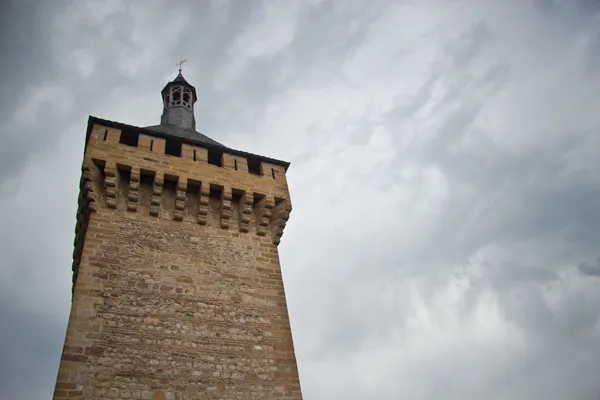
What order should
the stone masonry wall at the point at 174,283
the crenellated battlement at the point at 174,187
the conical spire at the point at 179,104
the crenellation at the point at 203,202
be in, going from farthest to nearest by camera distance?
the conical spire at the point at 179,104, the crenellation at the point at 203,202, the crenellated battlement at the point at 174,187, the stone masonry wall at the point at 174,283

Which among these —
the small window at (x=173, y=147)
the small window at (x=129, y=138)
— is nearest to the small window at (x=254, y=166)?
the small window at (x=173, y=147)

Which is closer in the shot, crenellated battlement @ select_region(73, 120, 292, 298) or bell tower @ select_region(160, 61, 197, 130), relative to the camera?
crenellated battlement @ select_region(73, 120, 292, 298)

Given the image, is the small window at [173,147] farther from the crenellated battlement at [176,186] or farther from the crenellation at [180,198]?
the crenellation at [180,198]

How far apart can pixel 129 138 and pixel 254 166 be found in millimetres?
3373

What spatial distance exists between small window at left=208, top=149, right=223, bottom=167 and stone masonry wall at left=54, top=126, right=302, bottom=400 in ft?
1.69

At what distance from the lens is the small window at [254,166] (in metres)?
11.7

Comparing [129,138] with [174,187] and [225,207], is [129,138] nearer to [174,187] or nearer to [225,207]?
[174,187]

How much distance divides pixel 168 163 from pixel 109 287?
3422 mm

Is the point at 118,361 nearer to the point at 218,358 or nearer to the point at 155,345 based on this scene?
the point at 155,345

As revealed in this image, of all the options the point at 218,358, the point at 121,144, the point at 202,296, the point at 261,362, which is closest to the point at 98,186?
the point at 121,144

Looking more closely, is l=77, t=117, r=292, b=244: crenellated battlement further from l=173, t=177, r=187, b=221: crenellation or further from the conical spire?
the conical spire

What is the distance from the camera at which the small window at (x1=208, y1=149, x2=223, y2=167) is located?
1150 centimetres

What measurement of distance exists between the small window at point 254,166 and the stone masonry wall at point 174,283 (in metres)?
0.74

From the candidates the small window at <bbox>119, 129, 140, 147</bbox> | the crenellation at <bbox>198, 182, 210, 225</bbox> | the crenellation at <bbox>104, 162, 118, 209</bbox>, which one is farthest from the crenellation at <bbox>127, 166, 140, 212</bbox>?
the small window at <bbox>119, 129, 140, 147</bbox>
